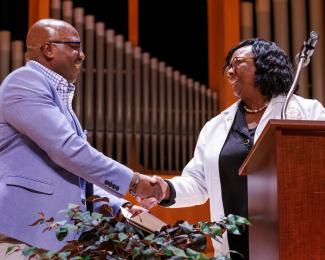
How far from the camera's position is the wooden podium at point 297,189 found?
194cm

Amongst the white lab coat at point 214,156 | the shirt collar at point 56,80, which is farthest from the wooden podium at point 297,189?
the white lab coat at point 214,156

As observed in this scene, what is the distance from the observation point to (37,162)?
8.34 feet

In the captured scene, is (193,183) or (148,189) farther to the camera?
(193,183)

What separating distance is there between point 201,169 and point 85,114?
188 centimetres

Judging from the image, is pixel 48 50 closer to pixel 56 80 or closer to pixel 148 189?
pixel 56 80

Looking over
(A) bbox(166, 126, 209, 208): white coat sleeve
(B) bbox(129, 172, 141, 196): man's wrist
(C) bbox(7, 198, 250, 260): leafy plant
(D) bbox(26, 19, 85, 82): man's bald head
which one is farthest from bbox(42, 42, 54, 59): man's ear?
(C) bbox(7, 198, 250, 260): leafy plant

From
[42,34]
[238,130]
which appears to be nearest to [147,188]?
[238,130]

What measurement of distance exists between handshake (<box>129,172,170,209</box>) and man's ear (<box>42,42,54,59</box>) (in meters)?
0.54

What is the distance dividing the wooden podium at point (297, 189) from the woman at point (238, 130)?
1081 mm

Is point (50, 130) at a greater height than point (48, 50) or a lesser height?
lesser

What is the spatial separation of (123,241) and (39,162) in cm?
88

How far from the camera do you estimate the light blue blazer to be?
8.09 ft

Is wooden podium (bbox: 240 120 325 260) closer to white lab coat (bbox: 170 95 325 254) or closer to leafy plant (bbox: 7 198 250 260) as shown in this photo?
leafy plant (bbox: 7 198 250 260)

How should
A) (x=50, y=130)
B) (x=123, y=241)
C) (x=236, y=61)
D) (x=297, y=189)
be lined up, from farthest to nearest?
1. (x=236, y=61)
2. (x=50, y=130)
3. (x=297, y=189)
4. (x=123, y=241)
